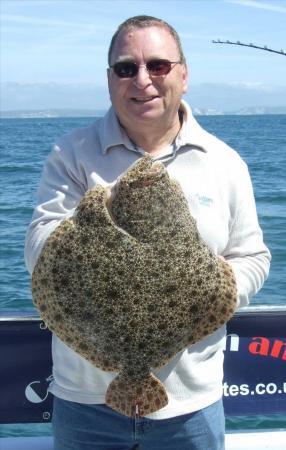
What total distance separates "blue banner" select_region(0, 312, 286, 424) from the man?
95 centimetres

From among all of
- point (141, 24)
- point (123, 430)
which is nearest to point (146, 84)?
point (141, 24)

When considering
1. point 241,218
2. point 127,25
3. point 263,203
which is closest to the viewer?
point 127,25

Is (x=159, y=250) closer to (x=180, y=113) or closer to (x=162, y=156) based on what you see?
(x=162, y=156)

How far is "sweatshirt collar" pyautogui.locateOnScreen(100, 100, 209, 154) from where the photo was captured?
2.83m

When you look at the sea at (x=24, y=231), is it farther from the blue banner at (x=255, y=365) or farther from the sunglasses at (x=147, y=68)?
the sunglasses at (x=147, y=68)

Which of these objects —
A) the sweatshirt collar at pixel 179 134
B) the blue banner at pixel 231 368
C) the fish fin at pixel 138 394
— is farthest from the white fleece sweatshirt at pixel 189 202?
the blue banner at pixel 231 368

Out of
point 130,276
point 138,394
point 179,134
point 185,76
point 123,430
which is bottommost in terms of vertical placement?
point 123,430

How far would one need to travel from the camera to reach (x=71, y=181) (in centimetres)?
277

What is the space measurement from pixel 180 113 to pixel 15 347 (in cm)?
173

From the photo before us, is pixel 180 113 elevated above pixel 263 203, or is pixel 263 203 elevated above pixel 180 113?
pixel 180 113

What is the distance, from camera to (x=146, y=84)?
262 cm

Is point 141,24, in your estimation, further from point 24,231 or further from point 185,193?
point 24,231

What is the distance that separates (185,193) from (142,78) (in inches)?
20.4

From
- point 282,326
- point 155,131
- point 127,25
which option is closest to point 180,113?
point 155,131
